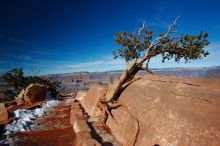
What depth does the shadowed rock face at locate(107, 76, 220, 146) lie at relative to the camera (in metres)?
4.00

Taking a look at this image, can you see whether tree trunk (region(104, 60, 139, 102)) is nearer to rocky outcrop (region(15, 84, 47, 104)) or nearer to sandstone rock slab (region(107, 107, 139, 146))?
sandstone rock slab (region(107, 107, 139, 146))

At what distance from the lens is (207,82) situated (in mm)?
5855

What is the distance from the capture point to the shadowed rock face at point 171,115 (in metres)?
4.00

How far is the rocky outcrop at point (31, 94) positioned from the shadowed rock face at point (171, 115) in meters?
13.7

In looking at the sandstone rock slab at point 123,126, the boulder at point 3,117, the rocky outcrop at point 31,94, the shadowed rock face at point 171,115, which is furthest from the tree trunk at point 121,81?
the rocky outcrop at point 31,94

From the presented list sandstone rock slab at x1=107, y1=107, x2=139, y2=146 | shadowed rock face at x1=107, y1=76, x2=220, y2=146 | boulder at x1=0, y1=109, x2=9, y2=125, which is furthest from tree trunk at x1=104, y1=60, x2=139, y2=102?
boulder at x1=0, y1=109, x2=9, y2=125

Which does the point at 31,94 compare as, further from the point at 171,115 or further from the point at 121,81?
the point at 171,115

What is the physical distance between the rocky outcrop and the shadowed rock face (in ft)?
44.8

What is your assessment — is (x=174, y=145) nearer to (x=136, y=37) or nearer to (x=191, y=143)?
(x=191, y=143)

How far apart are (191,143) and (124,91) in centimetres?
438

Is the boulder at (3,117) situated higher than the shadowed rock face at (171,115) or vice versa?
the shadowed rock face at (171,115)

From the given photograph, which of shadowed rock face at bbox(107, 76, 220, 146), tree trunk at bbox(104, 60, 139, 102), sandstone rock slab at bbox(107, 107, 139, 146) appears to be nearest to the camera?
shadowed rock face at bbox(107, 76, 220, 146)

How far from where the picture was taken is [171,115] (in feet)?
15.4

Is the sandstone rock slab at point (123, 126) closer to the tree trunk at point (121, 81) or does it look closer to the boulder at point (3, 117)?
the tree trunk at point (121, 81)
